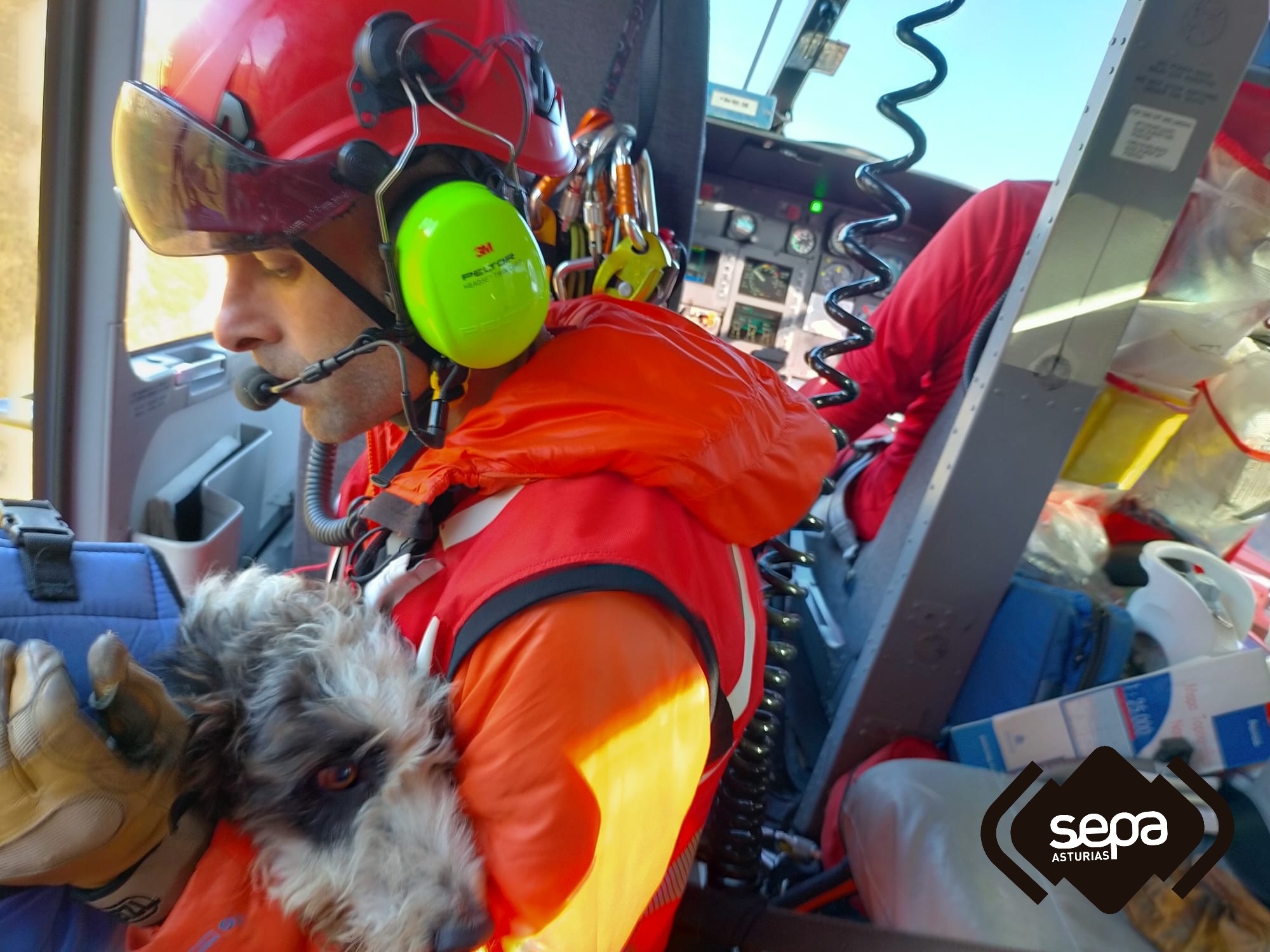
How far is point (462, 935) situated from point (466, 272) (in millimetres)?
684

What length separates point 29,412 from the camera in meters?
1.50

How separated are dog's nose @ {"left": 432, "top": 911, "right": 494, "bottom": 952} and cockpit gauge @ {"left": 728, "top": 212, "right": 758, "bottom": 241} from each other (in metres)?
3.75

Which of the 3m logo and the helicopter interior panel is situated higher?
the helicopter interior panel

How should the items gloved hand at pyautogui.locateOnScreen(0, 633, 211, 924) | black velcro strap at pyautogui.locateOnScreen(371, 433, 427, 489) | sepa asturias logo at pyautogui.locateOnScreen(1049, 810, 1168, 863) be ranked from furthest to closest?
sepa asturias logo at pyautogui.locateOnScreen(1049, 810, 1168, 863) < black velcro strap at pyautogui.locateOnScreen(371, 433, 427, 489) < gloved hand at pyautogui.locateOnScreen(0, 633, 211, 924)

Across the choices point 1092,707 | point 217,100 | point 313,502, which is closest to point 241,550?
point 313,502

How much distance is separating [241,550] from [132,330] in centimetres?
98

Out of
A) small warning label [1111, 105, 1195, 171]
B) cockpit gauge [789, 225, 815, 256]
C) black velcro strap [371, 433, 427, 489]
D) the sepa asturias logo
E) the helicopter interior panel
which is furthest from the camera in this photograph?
cockpit gauge [789, 225, 815, 256]

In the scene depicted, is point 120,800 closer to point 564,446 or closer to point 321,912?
point 321,912

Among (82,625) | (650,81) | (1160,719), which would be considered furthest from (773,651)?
(650,81)

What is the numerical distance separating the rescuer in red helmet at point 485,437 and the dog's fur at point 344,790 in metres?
0.03

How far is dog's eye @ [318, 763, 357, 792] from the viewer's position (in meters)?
0.66

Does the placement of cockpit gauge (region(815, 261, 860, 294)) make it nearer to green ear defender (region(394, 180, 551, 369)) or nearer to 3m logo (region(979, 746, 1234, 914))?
3m logo (region(979, 746, 1234, 914))

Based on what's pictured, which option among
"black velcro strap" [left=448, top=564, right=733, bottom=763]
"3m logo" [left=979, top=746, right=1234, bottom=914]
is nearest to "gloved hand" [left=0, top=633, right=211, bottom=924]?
"black velcro strap" [left=448, top=564, right=733, bottom=763]

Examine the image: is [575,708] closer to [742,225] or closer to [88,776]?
[88,776]
